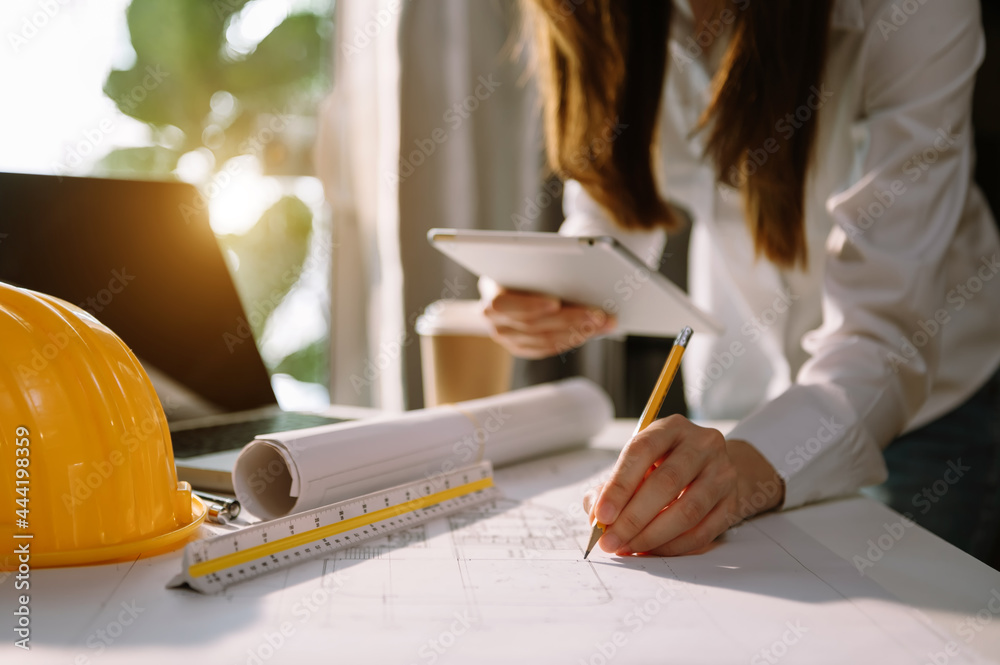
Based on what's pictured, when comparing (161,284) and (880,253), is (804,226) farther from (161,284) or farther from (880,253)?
(161,284)

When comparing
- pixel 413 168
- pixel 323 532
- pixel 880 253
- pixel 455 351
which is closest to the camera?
pixel 323 532

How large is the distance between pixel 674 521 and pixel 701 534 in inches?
1.4

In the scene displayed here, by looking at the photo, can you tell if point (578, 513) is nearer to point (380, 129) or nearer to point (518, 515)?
point (518, 515)

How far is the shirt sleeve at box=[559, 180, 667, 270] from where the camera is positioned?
1195 millimetres

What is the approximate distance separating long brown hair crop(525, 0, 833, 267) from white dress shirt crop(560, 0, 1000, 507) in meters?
0.03

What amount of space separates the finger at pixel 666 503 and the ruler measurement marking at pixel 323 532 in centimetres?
18

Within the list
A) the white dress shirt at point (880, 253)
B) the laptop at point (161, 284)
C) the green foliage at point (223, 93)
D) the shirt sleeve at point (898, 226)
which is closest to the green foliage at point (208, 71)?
the green foliage at point (223, 93)

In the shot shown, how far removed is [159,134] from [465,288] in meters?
0.96

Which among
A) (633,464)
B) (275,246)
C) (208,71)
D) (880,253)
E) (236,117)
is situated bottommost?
(275,246)

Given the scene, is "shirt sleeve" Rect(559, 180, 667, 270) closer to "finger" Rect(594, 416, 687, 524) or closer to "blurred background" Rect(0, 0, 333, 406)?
"finger" Rect(594, 416, 687, 524)

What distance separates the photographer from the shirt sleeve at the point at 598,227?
1195 millimetres

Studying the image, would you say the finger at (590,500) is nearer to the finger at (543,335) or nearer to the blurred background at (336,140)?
the finger at (543,335)

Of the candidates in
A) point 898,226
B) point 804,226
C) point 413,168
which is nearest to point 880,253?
point 898,226

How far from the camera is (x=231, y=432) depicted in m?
0.93
